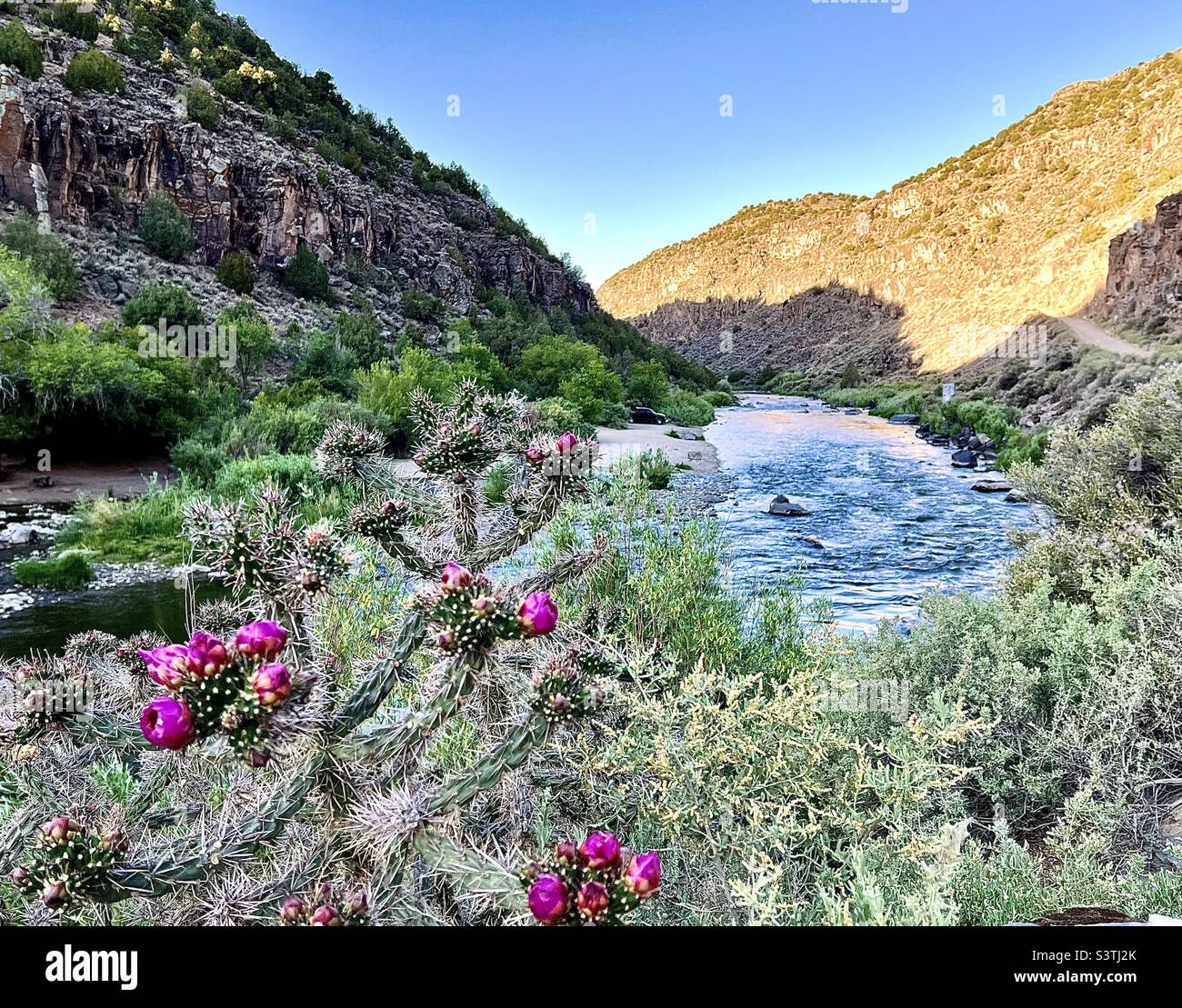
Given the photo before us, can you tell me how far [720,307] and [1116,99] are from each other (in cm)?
5665

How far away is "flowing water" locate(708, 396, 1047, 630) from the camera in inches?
371

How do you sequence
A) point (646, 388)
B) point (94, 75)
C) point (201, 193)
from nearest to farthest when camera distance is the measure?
point (94, 75)
point (201, 193)
point (646, 388)

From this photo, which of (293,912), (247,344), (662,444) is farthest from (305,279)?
(293,912)

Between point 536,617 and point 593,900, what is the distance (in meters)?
0.54

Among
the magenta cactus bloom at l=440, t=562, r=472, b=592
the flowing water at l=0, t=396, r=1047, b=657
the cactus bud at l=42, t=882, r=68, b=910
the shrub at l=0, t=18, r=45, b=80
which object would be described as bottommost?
the flowing water at l=0, t=396, r=1047, b=657

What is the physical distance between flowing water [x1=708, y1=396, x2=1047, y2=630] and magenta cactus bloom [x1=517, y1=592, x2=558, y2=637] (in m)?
6.07

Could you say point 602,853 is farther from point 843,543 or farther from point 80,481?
point 80,481

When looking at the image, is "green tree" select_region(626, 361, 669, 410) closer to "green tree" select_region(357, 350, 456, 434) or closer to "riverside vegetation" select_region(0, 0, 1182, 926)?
"green tree" select_region(357, 350, 456, 434)

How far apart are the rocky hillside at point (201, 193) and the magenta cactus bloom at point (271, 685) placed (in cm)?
2598

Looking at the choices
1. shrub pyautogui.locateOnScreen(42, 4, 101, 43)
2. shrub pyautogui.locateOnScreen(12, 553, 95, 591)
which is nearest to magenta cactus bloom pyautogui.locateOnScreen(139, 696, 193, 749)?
shrub pyautogui.locateOnScreen(12, 553, 95, 591)

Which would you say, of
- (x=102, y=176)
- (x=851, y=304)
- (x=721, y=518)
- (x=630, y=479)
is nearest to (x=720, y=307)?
(x=851, y=304)

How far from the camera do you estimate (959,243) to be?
72000mm

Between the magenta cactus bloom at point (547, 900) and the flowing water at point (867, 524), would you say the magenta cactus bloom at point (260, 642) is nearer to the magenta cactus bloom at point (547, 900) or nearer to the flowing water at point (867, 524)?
the magenta cactus bloom at point (547, 900)

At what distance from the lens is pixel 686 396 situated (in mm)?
41188
